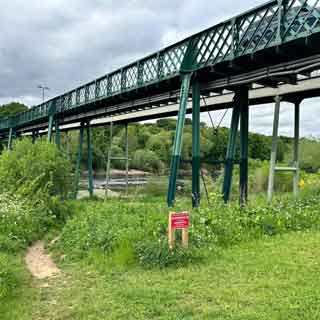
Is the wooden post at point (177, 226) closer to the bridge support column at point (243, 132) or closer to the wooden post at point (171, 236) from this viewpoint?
the wooden post at point (171, 236)

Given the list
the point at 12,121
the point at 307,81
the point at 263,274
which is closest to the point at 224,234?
the point at 263,274

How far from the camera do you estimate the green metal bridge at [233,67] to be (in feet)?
33.2

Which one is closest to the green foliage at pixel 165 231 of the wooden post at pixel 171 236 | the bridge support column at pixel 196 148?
the wooden post at pixel 171 236

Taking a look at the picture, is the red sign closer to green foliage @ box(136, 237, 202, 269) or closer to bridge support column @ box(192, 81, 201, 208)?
green foliage @ box(136, 237, 202, 269)

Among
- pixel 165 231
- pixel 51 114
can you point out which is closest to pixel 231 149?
pixel 165 231

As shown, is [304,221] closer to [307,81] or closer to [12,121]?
[307,81]

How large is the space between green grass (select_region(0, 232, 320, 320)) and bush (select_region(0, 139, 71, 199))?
10.3 metres

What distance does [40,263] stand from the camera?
8.88 m

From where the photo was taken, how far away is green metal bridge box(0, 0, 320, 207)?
10125 millimetres

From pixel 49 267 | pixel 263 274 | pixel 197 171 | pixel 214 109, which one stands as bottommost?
pixel 49 267

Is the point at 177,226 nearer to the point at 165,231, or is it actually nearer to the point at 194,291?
the point at 165,231

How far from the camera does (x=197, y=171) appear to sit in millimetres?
13469

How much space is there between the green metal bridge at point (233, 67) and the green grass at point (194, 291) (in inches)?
191

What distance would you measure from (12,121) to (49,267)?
39.1m
